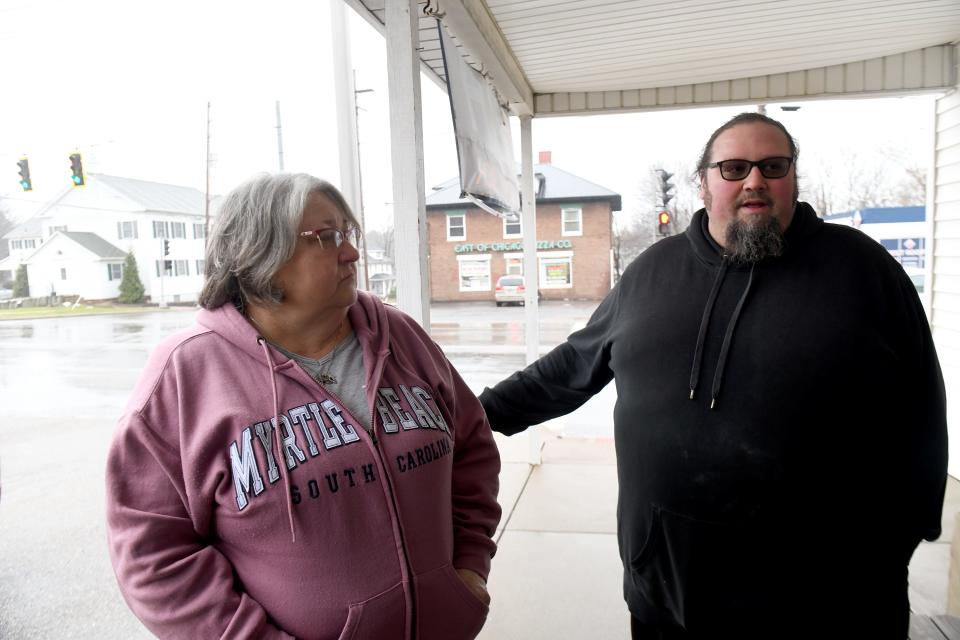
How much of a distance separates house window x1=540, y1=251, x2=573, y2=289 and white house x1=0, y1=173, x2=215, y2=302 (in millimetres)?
23525

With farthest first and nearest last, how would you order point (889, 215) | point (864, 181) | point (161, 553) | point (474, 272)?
point (474, 272) → point (864, 181) → point (889, 215) → point (161, 553)

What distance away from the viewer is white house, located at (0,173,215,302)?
2.33 meters

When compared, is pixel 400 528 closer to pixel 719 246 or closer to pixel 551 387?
pixel 551 387

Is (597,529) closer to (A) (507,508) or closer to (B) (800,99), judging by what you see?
(A) (507,508)

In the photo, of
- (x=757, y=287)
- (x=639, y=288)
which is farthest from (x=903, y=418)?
(x=639, y=288)

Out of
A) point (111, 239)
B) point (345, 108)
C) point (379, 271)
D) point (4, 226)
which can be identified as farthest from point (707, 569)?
point (111, 239)

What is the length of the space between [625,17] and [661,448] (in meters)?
2.38

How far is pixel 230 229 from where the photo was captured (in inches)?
48.5

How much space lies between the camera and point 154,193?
2832 mm

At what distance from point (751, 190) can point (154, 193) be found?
8.25 ft

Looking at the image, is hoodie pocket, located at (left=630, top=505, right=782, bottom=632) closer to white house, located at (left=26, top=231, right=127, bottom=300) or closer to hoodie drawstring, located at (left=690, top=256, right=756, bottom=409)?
hoodie drawstring, located at (left=690, top=256, right=756, bottom=409)

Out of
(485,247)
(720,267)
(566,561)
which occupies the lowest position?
(566,561)

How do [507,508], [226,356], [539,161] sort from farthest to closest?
[539,161] → [507,508] → [226,356]

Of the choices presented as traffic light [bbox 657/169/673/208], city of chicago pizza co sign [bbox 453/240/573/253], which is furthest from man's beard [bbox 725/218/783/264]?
city of chicago pizza co sign [bbox 453/240/573/253]
